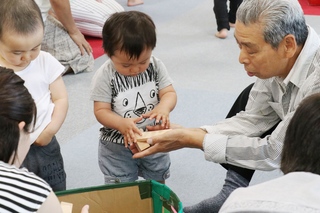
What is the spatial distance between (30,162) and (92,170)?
0.69m

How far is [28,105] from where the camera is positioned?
1.57 meters

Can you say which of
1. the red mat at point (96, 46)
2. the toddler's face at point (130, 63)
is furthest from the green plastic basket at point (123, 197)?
the red mat at point (96, 46)

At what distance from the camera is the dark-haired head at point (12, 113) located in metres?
1.44

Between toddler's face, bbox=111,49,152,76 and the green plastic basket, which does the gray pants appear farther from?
toddler's face, bbox=111,49,152,76

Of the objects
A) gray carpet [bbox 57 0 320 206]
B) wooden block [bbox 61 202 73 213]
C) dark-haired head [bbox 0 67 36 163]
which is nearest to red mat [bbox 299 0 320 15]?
gray carpet [bbox 57 0 320 206]

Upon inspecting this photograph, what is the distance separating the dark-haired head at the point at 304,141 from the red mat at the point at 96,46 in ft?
10.7

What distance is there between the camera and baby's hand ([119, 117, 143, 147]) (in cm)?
211

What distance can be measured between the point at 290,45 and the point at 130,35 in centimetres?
57

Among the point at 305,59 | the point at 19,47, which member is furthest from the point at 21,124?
the point at 305,59

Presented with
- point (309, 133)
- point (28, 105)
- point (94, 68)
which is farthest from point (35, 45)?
point (94, 68)

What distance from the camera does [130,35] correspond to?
2.06m

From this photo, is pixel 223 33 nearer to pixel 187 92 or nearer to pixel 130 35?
pixel 187 92

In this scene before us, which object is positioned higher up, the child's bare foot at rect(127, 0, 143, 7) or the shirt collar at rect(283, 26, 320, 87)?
the shirt collar at rect(283, 26, 320, 87)

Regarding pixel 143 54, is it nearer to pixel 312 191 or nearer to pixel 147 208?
pixel 147 208
